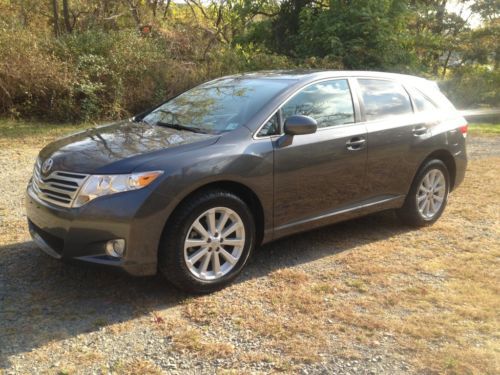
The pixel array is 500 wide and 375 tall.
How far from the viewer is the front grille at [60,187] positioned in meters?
3.54

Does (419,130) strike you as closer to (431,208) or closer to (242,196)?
(431,208)

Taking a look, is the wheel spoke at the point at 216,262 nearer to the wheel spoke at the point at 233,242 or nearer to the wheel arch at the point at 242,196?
the wheel spoke at the point at 233,242

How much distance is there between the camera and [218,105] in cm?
462

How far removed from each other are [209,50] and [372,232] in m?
10.2

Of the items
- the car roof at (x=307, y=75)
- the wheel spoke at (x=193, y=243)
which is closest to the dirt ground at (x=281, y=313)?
the wheel spoke at (x=193, y=243)

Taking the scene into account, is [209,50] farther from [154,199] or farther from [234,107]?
[154,199]

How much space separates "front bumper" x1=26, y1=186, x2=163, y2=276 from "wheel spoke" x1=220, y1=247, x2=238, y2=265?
0.55 meters

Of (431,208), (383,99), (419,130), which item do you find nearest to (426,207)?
(431,208)

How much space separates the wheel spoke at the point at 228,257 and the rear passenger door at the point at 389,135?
1620 mm

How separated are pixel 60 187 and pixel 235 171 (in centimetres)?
123

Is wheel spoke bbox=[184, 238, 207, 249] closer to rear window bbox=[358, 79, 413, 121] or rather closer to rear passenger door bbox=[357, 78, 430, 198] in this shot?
rear passenger door bbox=[357, 78, 430, 198]

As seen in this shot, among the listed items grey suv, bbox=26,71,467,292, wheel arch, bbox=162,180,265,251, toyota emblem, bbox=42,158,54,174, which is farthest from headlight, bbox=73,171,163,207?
toyota emblem, bbox=42,158,54,174

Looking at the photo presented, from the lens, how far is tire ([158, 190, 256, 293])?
12.0 feet

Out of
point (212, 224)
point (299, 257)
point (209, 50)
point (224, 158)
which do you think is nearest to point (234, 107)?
point (224, 158)
